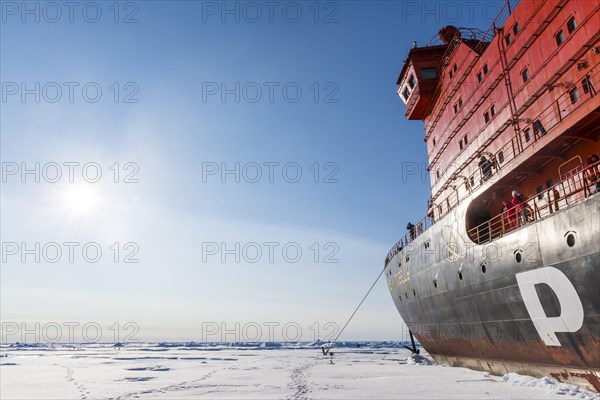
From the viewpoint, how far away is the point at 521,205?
10875mm

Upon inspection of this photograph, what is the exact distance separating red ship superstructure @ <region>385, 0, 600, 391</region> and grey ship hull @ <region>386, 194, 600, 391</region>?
0.04 metres

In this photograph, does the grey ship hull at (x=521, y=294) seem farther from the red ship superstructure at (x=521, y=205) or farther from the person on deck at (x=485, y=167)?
the person on deck at (x=485, y=167)

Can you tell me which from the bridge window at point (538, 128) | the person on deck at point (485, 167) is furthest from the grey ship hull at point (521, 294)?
the bridge window at point (538, 128)

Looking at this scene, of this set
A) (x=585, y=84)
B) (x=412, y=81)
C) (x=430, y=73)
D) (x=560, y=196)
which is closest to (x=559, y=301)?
(x=560, y=196)

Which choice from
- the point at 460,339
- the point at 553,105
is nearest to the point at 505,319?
the point at 460,339

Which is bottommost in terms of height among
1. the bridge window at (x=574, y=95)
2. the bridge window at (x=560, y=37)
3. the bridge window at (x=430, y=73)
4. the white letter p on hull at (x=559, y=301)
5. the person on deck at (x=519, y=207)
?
the white letter p on hull at (x=559, y=301)

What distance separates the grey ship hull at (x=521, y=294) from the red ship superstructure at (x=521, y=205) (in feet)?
0.12

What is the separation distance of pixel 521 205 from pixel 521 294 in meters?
2.35

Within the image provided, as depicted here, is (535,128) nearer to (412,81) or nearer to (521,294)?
(521,294)

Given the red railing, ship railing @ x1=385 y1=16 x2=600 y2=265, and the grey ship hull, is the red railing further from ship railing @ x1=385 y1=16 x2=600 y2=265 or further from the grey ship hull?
the grey ship hull

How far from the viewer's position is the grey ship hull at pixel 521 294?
847cm

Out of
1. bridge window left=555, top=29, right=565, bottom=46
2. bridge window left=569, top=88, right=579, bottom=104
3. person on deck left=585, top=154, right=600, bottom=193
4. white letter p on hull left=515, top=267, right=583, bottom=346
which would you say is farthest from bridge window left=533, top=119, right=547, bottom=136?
white letter p on hull left=515, top=267, right=583, bottom=346

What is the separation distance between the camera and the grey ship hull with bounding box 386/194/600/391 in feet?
27.8

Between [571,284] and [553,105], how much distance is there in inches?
228
